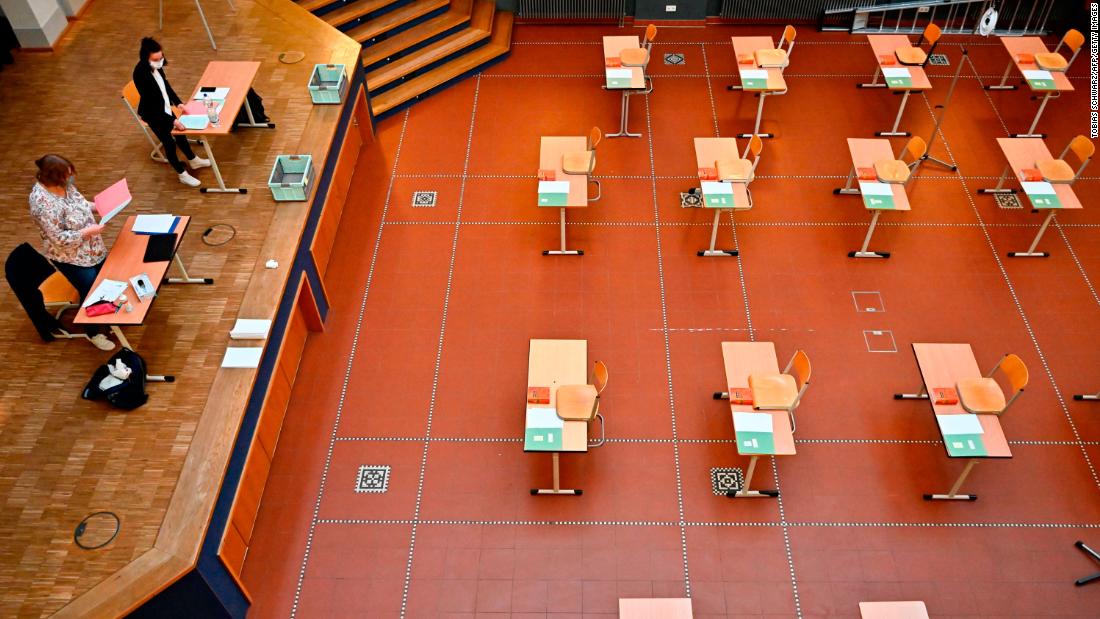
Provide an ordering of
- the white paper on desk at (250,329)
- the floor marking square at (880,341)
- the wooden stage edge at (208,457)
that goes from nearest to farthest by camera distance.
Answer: the wooden stage edge at (208,457) → the white paper on desk at (250,329) → the floor marking square at (880,341)

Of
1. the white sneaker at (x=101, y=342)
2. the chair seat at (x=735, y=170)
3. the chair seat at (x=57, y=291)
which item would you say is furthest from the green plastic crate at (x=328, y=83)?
the chair seat at (x=735, y=170)

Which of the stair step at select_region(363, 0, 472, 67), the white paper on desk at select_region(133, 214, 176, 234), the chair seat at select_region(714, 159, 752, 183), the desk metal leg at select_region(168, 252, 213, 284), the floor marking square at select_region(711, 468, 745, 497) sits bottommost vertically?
the floor marking square at select_region(711, 468, 745, 497)

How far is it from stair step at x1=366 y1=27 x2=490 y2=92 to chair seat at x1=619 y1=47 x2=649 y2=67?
260 cm

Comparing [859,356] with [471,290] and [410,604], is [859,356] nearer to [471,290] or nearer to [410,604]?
[471,290]

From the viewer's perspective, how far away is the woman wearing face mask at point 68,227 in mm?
6449

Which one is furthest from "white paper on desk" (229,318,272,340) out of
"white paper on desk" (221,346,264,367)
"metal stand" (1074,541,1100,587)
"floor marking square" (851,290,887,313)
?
"metal stand" (1074,541,1100,587)

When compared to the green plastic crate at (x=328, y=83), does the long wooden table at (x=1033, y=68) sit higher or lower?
higher

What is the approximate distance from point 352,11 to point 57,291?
595 cm

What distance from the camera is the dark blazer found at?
7918 millimetres

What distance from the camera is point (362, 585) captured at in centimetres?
676

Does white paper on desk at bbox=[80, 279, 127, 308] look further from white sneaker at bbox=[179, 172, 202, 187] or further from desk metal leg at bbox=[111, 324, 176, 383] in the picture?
white sneaker at bbox=[179, 172, 202, 187]

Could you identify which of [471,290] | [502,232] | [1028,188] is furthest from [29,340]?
[1028,188]

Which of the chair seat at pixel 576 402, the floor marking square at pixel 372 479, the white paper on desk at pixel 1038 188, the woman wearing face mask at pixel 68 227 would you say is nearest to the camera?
the woman wearing face mask at pixel 68 227

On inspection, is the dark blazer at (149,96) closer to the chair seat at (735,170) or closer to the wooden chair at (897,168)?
the chair seat at (735,170)
